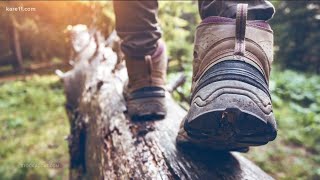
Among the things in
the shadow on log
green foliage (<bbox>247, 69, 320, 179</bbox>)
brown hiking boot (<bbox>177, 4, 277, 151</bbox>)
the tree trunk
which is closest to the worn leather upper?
brown hiking boot (<bbox>177, 4, 277, 151</bbox>)

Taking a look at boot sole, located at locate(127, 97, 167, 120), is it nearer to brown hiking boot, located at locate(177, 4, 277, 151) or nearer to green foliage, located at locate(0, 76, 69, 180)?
brown hiking boot, located at locate(177, 4, 277, 151)

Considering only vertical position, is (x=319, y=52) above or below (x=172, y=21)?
below

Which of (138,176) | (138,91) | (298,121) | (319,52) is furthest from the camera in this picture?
(319,52)

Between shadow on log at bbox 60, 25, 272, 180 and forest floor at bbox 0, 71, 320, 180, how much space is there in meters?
0.57

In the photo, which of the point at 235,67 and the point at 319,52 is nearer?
the point at 235,67

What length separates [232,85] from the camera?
3.08 ft

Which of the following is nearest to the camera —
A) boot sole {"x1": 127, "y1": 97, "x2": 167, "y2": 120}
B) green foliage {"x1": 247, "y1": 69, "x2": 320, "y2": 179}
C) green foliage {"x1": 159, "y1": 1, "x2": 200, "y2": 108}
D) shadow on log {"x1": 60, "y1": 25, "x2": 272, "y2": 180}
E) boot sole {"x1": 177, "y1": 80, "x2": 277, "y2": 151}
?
boot sole {"x1": 177, "y1": 80, "x2": 277, "y2": 151}

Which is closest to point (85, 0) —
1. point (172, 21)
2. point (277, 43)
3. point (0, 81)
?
point (172, 21)

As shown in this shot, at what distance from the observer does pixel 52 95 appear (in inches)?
224

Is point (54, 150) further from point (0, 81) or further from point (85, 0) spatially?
point (0, 81)

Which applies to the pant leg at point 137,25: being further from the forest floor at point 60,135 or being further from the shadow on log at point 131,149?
the forest floor at point 60,135

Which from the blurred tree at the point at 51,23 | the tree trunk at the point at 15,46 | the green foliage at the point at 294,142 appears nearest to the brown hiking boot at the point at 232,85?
the green foliage at the point at 294,142

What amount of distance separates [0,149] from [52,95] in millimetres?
2179

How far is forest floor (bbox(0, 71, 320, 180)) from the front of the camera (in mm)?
2723
